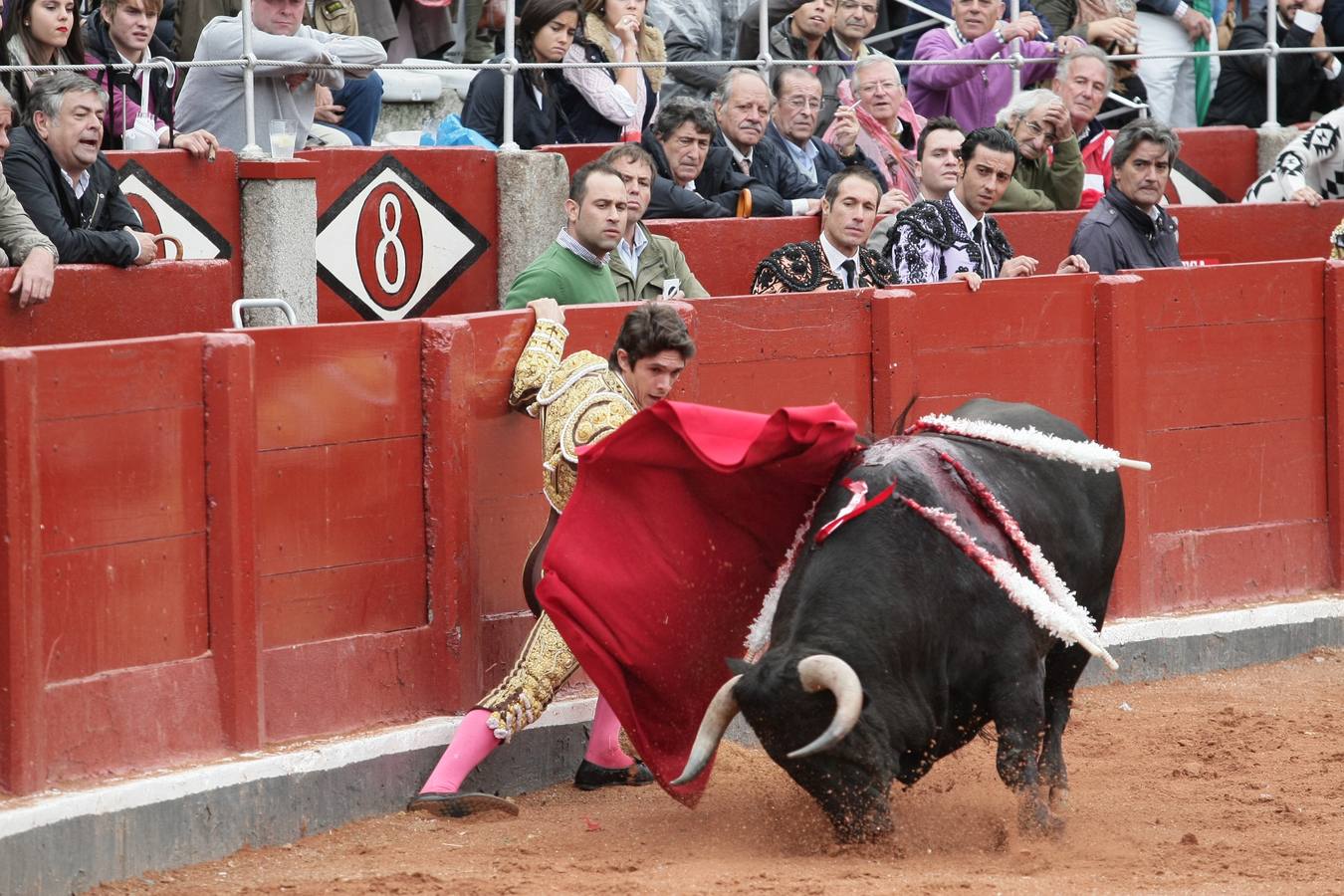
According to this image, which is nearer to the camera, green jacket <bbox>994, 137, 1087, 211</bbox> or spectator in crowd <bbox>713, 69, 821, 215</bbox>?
spectator in crowd <bbox>713, 69, 821, 215</bbox>

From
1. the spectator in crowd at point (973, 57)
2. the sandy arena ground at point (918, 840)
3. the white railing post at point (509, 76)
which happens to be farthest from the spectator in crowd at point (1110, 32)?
the sandy arena ground at point (918, 840)

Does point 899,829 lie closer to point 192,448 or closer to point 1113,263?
point 192,448

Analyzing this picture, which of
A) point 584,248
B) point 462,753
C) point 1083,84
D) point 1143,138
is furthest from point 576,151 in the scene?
point 462,753

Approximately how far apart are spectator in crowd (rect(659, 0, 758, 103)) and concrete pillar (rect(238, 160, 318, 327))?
2468 mm

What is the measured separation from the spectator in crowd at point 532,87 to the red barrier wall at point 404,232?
→ 0.46 meters

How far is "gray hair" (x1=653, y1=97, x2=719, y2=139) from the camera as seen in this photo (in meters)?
7.57

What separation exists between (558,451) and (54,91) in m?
1.81

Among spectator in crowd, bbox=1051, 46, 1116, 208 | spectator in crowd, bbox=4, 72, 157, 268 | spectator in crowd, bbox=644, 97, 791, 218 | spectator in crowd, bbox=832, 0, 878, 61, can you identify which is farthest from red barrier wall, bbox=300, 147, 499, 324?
spectator in crowd, bbox=1051, 46, 1116, 208

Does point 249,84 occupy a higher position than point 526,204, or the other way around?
point 249,84

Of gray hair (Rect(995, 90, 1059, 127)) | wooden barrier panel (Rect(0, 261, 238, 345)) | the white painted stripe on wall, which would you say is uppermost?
gray hair (Rect(995, 90, 1059, 127))

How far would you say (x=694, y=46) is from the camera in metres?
9.35

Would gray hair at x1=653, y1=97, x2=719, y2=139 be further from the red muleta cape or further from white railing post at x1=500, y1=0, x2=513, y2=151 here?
the red muleta cape

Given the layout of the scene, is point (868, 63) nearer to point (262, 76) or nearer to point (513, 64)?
point (513, 64)

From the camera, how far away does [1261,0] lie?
1159 cm
